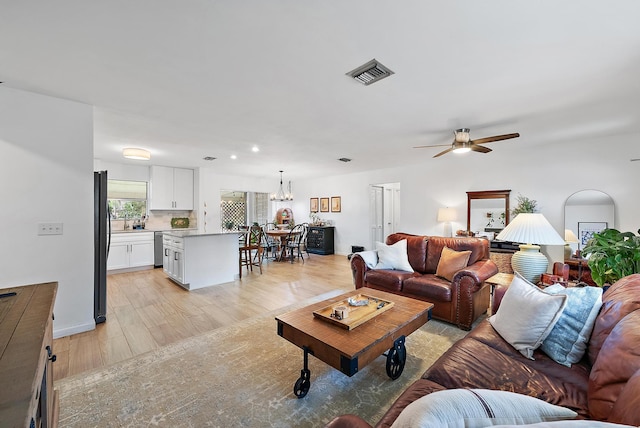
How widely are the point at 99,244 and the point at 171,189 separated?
147 inches

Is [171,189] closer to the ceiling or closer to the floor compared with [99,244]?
closer to the ceiling

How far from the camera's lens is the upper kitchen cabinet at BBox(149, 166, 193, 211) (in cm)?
636

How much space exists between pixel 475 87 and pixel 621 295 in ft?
6.32

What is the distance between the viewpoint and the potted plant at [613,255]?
202cm

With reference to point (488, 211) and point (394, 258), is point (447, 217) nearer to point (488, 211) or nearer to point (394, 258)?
point (488, 211)

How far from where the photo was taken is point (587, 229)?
4.28 meters

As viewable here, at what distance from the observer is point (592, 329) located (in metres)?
1.53

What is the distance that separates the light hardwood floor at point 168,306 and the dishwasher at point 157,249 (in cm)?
25

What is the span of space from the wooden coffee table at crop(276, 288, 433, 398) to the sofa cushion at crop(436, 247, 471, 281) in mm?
1126

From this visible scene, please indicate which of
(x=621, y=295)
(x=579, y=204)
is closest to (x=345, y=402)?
(x=621, y=295)

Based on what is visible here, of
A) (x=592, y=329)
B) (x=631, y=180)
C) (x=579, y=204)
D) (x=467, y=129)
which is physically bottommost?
(x=592, y=329)

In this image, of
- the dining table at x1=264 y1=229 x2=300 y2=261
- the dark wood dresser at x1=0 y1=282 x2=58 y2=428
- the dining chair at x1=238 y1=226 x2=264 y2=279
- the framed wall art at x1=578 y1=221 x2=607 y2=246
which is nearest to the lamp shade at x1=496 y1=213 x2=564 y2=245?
the framed wall art at x1=578 y1=221 x2=607 y2=246

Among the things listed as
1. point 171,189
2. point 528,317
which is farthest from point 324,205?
point 528,317

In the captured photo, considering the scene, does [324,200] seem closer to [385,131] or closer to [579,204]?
[385,131]
